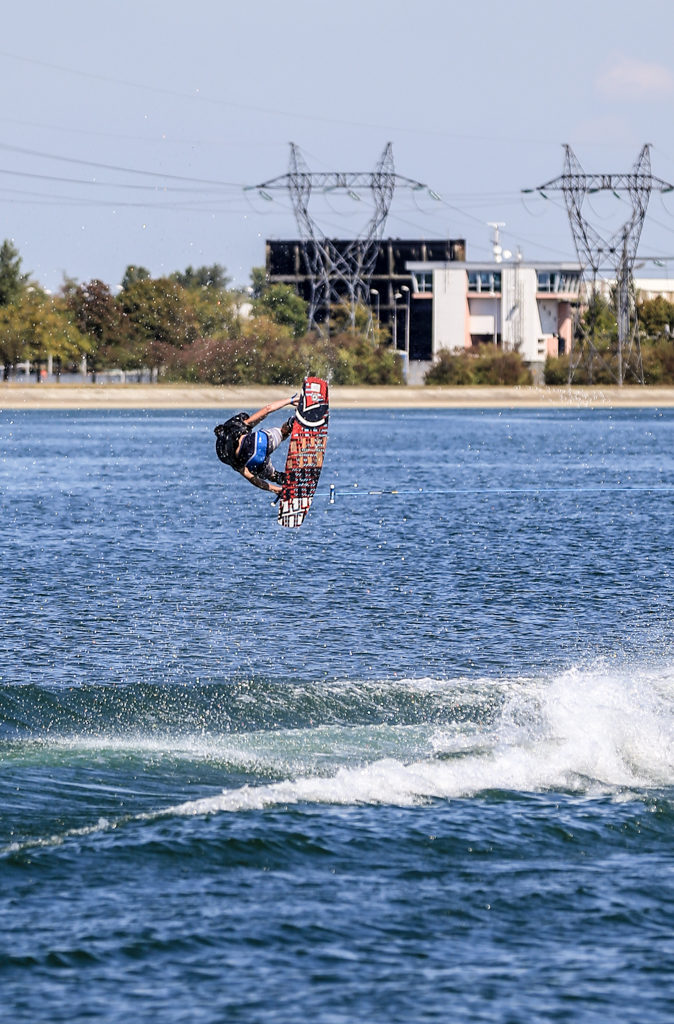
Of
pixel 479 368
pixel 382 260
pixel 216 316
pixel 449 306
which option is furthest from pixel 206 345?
pixel 382 260

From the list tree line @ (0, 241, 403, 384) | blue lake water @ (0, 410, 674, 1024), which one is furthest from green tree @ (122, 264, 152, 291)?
blue lake water @ (0, 410, 674, 1024)

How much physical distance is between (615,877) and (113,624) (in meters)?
16.2

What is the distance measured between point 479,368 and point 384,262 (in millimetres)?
41876

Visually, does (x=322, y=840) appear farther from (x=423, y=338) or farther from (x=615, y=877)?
(x=423, y=338)

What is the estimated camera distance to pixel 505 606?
105 ft

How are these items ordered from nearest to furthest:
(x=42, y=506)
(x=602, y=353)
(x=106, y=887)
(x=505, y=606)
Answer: (x=106, y=887)
(x=505, y=606)
(x=42, y=506)
(x=602, y=353)

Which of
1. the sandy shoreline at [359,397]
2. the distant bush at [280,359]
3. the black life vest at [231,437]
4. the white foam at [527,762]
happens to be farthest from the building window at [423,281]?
the black life vest at [231,437]

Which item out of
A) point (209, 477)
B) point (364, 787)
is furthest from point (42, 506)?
point (364, 787)

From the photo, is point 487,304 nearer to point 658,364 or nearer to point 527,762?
point 658,364

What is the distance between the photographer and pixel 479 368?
146750mm

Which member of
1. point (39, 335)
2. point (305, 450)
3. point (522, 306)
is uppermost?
point (522, 306)

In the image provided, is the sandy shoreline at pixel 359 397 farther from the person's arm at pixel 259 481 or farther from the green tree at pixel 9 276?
the person's arm at pixel 259 481

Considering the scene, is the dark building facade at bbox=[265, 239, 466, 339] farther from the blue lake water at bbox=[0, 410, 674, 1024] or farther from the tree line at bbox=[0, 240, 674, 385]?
the blue lake water at bbox=[0, 410, 674, 1024]

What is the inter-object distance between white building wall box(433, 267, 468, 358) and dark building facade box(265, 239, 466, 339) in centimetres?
833
